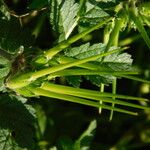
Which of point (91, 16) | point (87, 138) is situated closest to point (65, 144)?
point (87, 138)

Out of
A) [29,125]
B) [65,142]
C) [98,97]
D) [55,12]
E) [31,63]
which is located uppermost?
[55,12]

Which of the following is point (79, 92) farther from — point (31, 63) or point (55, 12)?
point (55, 12)

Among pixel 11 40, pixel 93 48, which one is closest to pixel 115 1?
pixel 93 48

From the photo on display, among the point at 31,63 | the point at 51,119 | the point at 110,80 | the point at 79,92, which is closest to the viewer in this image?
the point at 79,92

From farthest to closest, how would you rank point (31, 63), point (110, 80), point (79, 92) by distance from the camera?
point (110, 80), point (31, 63), point (79, 92)

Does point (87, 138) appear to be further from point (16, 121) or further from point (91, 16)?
point (91, 16)

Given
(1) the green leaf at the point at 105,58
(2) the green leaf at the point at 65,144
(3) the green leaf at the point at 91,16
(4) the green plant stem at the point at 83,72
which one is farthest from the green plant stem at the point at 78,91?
(2) the green leaf at the point at 65,144

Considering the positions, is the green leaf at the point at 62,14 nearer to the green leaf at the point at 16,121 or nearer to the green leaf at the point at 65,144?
the green leaf at the point at 16,121
